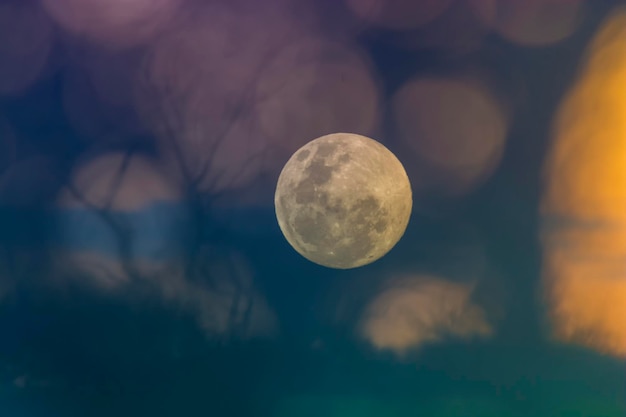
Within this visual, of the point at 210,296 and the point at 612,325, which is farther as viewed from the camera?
the point at 210,296

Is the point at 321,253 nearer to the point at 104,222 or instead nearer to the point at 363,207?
the point at 363,207

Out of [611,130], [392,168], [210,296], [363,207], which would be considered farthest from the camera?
[210,296]

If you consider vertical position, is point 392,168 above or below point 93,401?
above

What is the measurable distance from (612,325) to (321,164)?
2573mm

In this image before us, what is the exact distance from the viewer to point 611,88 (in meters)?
3.11

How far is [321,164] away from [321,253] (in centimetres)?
62

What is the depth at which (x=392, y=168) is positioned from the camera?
2932mm

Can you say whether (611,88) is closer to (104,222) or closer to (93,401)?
(104,222)

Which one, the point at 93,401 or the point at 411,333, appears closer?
the point at 411,333

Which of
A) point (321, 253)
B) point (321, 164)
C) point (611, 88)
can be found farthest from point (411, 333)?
point (611, 88)

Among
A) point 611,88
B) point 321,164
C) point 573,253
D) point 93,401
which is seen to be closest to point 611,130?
point 611,88

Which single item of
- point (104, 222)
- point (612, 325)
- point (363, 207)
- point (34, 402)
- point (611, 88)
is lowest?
point (34, 402)

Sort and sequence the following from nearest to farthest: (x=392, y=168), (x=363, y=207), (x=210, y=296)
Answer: (x=363, y=207) < (x=392, y=168) < (x=210, y=296)

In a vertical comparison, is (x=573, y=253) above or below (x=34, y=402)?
above
